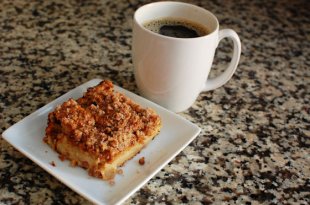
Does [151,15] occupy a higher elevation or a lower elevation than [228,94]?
higher

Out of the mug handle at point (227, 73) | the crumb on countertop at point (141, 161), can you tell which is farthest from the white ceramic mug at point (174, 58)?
the crumb on countertop at point (141, 161)

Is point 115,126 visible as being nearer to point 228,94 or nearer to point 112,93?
point 112,93

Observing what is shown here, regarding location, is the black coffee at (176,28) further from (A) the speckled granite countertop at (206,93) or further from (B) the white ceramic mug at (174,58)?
(A) the speckled granite countertop at (206,93)

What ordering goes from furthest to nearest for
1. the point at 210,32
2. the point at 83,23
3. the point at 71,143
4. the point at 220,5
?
the point at 220,5, the point at 83,23, the point at 210,32, the point at 71,143

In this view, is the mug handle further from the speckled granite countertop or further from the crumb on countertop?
the crumb on countertop

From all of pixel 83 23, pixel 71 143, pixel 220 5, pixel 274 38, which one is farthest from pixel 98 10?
pixel 71 143

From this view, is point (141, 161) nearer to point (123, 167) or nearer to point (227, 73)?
point (123, 167)

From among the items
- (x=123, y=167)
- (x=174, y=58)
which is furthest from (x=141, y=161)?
(x=174, y=58)
